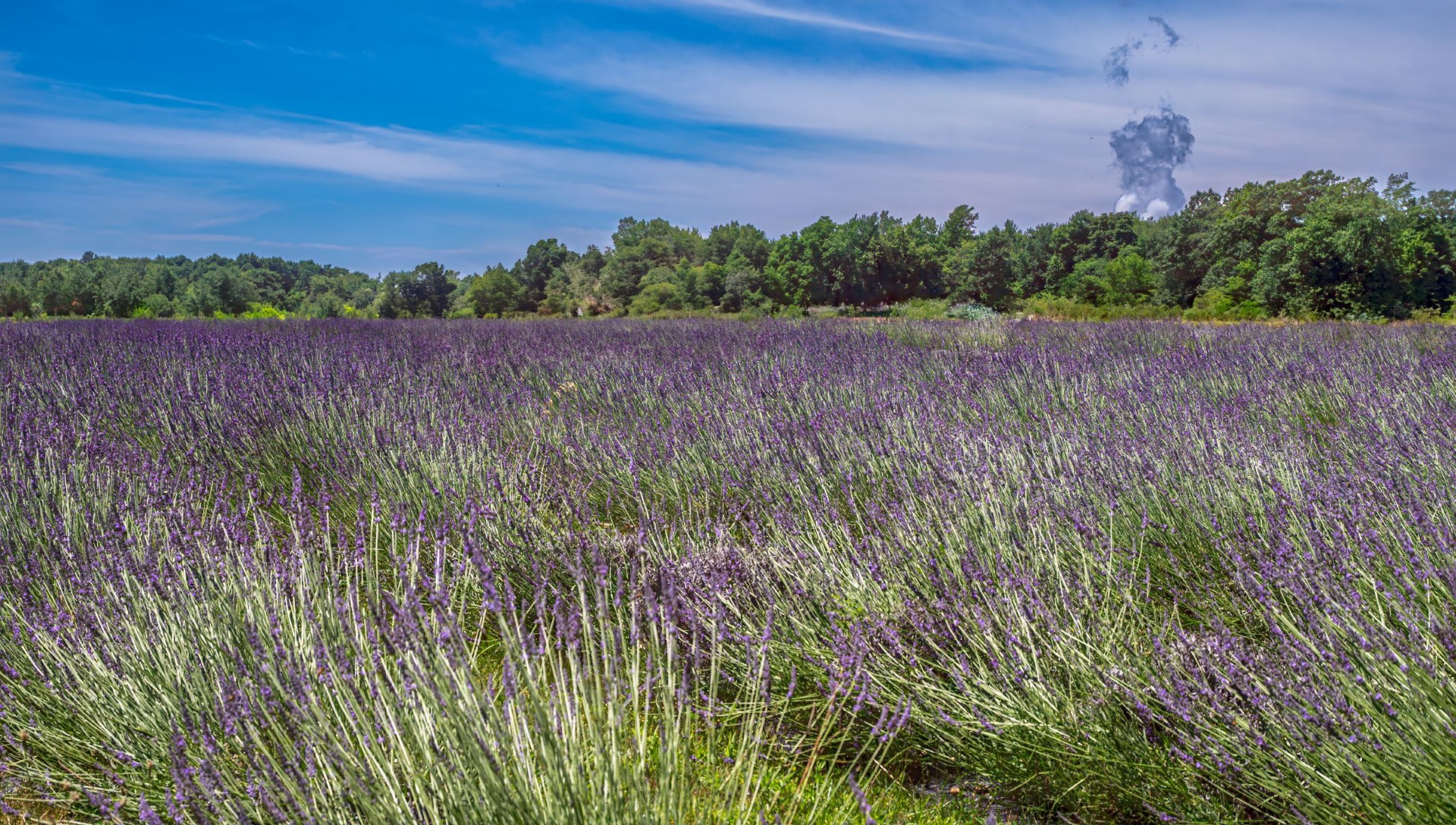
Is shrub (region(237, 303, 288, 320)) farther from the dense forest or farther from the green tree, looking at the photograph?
the green tree

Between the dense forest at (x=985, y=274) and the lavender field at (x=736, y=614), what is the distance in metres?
17.0

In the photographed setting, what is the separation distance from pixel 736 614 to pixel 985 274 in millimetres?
43142

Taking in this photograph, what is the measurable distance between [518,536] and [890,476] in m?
1.32

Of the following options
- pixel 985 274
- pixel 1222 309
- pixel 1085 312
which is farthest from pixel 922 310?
A: pixel 985 274

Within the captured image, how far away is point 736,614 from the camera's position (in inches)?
87.7

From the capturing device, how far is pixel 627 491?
335 cm

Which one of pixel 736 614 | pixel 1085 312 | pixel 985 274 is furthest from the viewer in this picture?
pixel 985 274

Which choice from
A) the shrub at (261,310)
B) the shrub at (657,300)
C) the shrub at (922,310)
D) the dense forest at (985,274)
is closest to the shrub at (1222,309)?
the dense forest at (985,274)

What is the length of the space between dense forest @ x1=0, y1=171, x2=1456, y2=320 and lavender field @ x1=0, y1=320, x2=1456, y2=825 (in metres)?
17.0

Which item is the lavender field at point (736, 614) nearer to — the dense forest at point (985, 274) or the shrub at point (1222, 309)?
the dense forest at point (985, 274)

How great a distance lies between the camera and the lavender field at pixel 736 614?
4.28ft

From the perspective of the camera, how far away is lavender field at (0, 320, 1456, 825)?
1.30m

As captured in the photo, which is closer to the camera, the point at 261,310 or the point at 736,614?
the point at 736,614

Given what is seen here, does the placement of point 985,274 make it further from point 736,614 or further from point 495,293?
point 736,614
